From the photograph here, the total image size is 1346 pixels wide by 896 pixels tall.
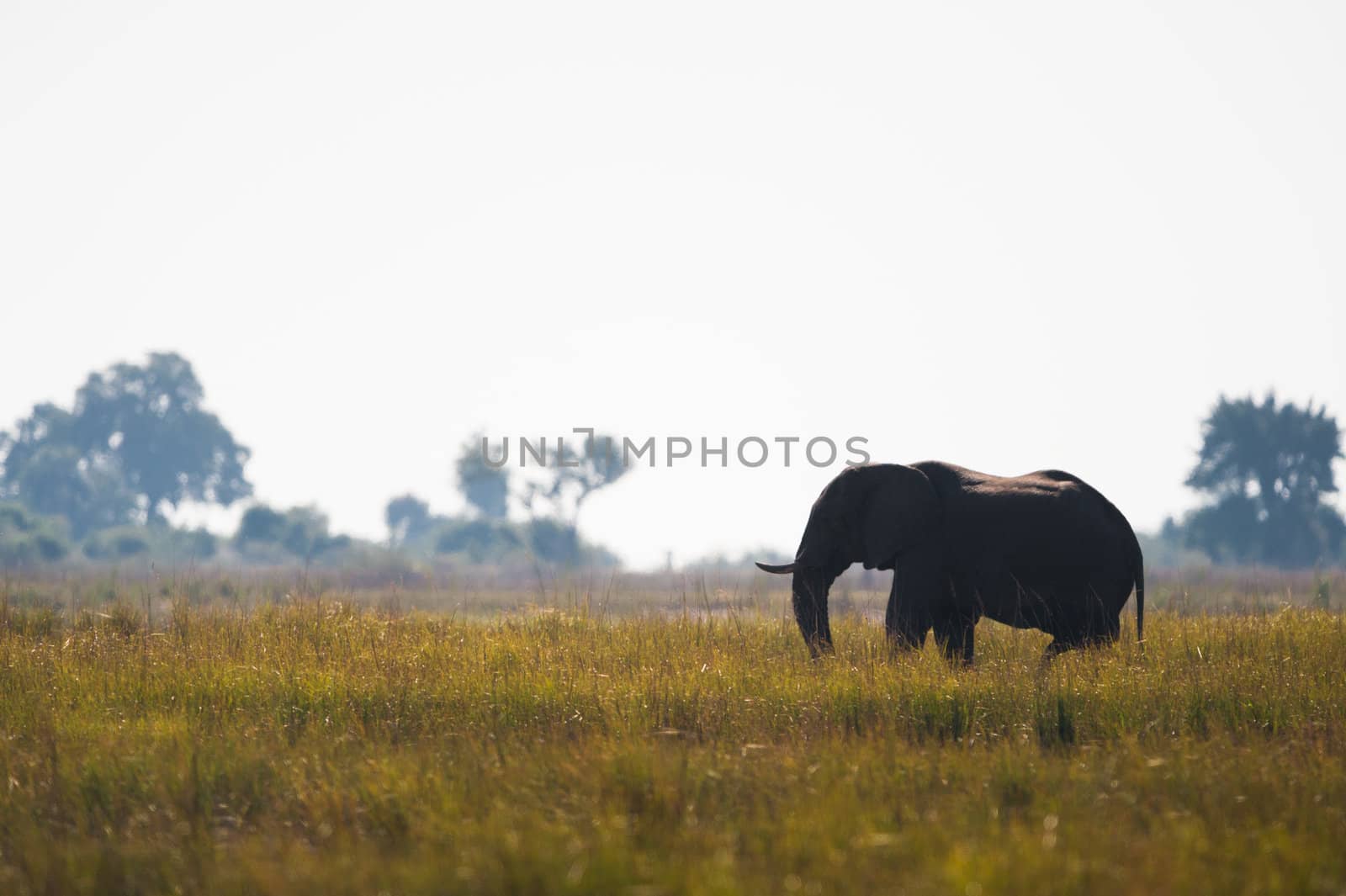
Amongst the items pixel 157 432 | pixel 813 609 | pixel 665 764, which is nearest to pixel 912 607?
pixel 813 609

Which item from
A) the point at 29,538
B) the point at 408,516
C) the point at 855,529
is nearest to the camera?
the point at 855,529

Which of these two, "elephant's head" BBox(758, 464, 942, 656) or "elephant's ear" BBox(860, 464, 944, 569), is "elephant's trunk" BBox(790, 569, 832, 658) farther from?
"elephant's ear" BBox(860, 464, 944, 569)

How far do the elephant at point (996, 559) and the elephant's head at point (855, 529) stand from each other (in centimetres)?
2

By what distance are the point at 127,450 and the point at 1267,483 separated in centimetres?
7105

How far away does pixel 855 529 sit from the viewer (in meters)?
11.8

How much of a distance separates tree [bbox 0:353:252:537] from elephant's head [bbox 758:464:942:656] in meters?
79.9

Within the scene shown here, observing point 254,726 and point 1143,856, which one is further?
point 254,726

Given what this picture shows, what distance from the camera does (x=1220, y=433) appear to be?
6444cm

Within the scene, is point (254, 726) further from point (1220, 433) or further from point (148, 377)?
point (148, 377)

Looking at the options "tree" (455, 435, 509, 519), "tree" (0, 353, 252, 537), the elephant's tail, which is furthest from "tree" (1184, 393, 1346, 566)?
"tree" (0, 353, 252, 537)

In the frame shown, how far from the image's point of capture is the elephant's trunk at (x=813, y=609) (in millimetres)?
11344

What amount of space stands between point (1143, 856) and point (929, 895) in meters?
1.21

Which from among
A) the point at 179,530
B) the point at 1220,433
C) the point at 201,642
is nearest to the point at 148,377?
the point at 179,530

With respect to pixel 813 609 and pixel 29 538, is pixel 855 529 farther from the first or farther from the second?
pixel 29 538
